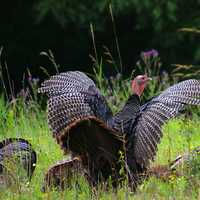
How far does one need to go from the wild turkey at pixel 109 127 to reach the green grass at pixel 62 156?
18 centimetres

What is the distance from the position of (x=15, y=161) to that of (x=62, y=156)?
1.16 meters

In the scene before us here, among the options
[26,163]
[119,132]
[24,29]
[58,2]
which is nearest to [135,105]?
[119,132]

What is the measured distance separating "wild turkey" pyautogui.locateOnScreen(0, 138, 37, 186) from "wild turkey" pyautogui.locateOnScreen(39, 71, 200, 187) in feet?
1.05

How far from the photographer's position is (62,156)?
732 centimetres

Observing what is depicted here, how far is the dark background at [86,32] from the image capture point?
13352mm

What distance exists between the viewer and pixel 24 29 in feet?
47.9

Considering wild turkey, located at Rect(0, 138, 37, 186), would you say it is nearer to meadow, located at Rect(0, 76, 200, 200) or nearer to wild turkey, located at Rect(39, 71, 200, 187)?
meadow, located at Rect(0, 76, 200, 200)

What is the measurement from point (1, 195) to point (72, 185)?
600 mm

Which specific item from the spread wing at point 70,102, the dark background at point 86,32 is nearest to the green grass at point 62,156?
the spread wing at point 70,102

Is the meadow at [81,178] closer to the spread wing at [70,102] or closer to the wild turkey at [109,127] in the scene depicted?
the wild turkey at [109,127]

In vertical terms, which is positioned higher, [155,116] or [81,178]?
[155,116]

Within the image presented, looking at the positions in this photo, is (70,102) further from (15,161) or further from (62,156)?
(62,156)

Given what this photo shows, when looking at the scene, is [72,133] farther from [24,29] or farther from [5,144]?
[24,29]

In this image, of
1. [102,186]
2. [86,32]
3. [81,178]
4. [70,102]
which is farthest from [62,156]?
[86,32]
